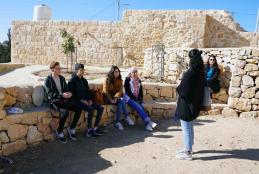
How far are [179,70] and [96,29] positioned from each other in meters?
Result: 9.66

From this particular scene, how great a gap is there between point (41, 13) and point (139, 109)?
1695 centimetres

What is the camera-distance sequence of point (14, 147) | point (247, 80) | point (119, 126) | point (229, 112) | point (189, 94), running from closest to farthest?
1. point (189, 94)
2. point (14, 147)
3. point (119, 126)
4. point (247, 80)
5. point (229, 112)

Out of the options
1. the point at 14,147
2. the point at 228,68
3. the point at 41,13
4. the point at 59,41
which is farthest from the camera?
the point at 41,13

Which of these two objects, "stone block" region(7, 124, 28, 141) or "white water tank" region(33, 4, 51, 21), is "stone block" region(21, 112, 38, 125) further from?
"white water tank" region(33, 4, 51, 21)

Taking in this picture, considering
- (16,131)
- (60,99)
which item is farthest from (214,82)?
(16,131)

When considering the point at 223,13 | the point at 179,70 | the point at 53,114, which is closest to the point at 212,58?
the point at 179,70

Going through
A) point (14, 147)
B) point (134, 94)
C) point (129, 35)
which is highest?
point (129, 35)

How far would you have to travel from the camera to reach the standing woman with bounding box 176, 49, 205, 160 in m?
5.24

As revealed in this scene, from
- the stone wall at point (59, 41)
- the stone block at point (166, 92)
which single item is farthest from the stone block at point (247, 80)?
the stone wall at point (59, 41)

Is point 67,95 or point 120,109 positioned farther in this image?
point 120,109

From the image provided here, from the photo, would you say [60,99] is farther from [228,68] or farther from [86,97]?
[228,68]

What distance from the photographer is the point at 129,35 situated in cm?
1897

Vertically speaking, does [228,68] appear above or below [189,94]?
above

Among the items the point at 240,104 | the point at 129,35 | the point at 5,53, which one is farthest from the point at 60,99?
the point at 5,53
